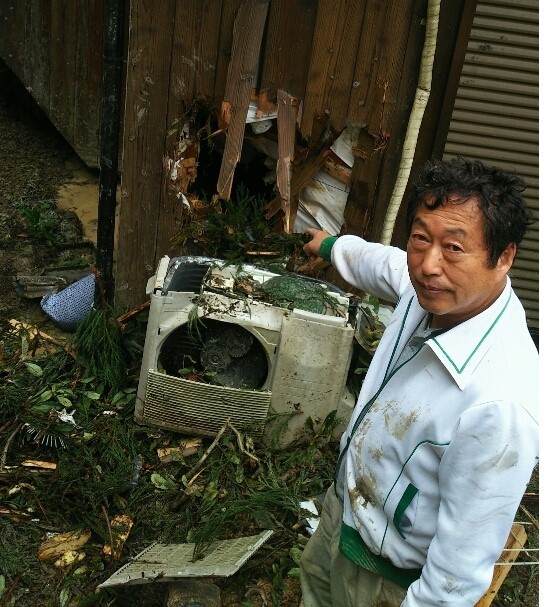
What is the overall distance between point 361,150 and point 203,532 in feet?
7.28

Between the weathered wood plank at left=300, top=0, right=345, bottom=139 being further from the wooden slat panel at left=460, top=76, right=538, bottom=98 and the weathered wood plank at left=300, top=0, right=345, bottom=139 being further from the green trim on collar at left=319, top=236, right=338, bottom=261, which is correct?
the green trim on collar at left=319, top=236, right=338, bottom=261

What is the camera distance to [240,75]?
372 centimetres

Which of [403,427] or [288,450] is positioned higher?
[403,427]

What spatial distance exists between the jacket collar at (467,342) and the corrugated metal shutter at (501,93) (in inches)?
89.4

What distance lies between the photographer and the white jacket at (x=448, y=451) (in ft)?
5.58

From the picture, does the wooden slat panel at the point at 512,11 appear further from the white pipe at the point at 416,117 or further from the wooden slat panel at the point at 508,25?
the white pipe at the point at 416,117

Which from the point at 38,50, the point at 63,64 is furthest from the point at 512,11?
the point at 38,50

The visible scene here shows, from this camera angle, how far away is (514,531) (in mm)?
2934

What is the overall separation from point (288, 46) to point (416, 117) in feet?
2.58

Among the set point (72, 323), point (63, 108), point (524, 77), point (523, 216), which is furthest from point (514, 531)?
point (63, 108)

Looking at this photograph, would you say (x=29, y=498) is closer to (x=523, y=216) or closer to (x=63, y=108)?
(x=523, y=216)

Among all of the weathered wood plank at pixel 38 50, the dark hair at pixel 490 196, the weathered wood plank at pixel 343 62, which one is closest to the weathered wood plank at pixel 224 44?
the weathered wood plank at pixel 343 62

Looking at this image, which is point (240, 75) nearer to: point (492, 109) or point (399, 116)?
point (399, 116)

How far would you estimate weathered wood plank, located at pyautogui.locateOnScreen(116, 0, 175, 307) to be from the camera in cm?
368
